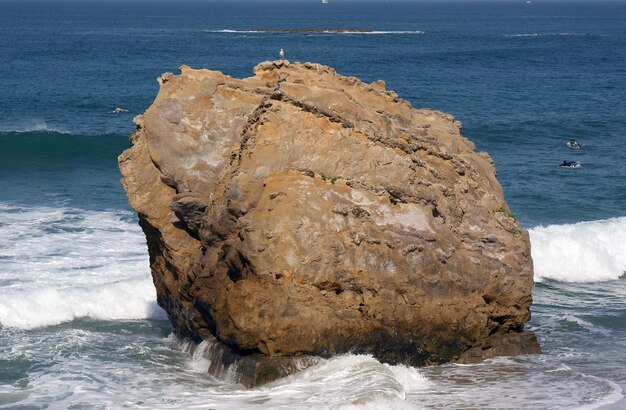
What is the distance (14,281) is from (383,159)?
8.49 metres

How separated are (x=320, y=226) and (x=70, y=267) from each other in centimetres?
857

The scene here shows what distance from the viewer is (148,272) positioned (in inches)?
784

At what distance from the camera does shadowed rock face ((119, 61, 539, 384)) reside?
42.9 feet

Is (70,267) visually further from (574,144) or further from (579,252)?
(574,144)

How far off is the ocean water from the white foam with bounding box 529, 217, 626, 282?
0.17ft

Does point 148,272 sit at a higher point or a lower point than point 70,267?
higher

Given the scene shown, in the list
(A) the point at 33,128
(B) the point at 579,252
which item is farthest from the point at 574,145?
(A) the point at 33,128

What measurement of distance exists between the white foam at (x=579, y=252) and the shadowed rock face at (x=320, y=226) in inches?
229

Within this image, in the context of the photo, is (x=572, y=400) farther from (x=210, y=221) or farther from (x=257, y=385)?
(x=210, y=221)

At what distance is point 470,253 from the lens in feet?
45.7

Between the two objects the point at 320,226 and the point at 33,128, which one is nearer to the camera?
the point at 320,226

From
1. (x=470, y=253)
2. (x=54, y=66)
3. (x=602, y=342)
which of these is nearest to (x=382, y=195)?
(x=470, y=253)

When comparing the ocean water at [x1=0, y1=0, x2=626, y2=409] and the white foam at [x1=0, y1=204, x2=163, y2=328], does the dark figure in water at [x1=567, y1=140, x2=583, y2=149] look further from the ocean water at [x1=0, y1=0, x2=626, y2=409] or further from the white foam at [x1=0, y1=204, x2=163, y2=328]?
the white foam at [x1=0, y1=204, x2=163, y2=328]

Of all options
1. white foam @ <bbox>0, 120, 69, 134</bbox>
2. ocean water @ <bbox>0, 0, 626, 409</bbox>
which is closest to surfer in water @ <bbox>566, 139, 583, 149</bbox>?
ocean water @ <bbox>0, 0, 626, 409</bbox>
